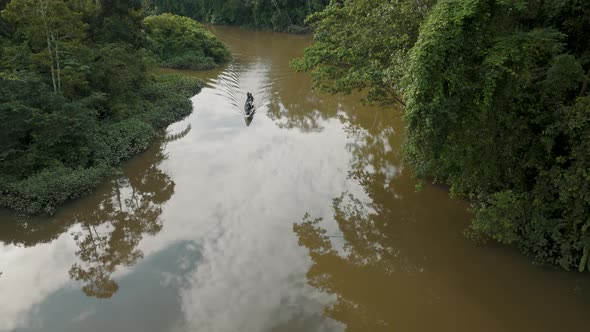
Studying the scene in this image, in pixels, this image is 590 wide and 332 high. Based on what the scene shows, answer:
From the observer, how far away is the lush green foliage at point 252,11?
39312 mm

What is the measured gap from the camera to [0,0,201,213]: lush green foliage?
34.9 ft

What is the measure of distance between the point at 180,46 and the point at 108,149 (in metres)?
14.7

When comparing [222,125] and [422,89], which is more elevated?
[422,89]

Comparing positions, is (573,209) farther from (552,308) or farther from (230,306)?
(230,306)

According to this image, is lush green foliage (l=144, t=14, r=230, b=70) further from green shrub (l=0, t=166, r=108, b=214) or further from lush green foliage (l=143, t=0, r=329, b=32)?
green shrub (l=0, t=166, r=108, b=214)

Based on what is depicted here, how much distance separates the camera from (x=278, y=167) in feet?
41.5

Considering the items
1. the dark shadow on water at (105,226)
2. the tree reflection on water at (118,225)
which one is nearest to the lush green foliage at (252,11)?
the tree reflection on water at (118,225)

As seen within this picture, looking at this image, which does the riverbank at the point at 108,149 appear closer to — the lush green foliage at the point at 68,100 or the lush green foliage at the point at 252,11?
the lush green foliage at the point at 68,100

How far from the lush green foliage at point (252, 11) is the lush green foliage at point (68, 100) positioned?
69.3 ft

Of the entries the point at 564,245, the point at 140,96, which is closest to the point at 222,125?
the point at 140,96

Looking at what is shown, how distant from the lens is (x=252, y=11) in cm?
4297

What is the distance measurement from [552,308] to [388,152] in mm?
7025

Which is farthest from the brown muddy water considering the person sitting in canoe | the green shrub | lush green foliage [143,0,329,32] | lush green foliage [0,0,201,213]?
lush green foliage [143,0,329,32]

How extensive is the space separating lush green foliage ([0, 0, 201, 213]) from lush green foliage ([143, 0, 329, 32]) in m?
21.1
